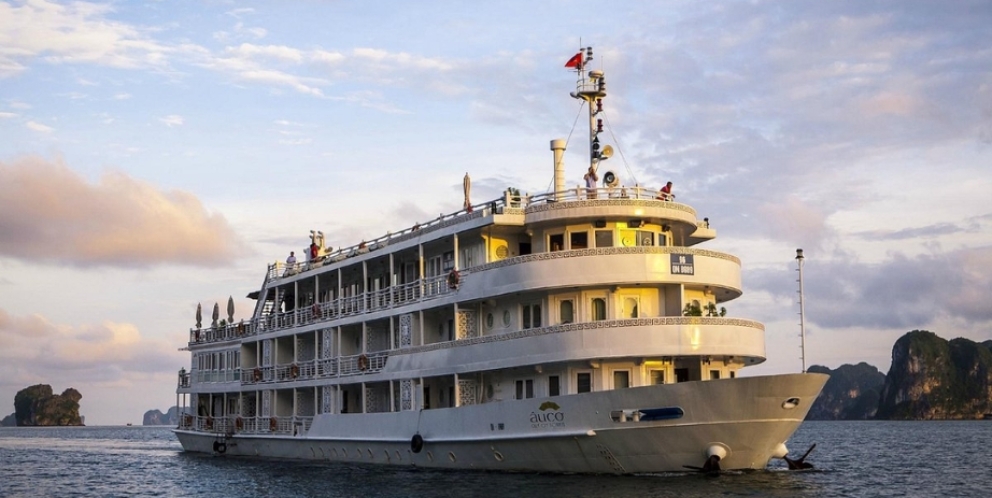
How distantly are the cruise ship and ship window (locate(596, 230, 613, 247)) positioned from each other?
0.15 feet

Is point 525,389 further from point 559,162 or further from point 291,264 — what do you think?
point 291,264

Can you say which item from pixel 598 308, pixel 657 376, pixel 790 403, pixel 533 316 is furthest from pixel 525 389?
pixel 790 403

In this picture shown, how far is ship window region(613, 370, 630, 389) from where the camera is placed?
29453mm

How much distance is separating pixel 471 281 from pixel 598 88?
7.54 m

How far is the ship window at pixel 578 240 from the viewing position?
103ft

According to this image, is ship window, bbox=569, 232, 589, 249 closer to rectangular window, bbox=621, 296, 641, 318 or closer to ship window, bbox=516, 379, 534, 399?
rectangular window, bbox=621, 296, 641, 318

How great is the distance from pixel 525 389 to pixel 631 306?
4005 millimetres

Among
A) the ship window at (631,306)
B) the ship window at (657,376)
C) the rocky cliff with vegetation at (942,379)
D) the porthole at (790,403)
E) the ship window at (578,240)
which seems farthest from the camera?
the rocky cliff with vegetation at (942,379)

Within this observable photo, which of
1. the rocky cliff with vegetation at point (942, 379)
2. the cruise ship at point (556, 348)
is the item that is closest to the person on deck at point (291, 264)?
the cruise ship at point (556, 348)

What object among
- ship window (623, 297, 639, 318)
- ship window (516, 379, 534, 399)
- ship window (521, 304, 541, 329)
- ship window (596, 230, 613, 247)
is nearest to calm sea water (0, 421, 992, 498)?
ship window (516, 379, 534, 399)

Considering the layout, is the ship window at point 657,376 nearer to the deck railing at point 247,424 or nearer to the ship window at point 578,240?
the ship window at point 578,240

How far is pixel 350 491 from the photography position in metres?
30.0

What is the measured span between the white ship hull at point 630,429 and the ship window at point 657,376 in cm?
231

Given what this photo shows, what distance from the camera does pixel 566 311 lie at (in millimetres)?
30578
